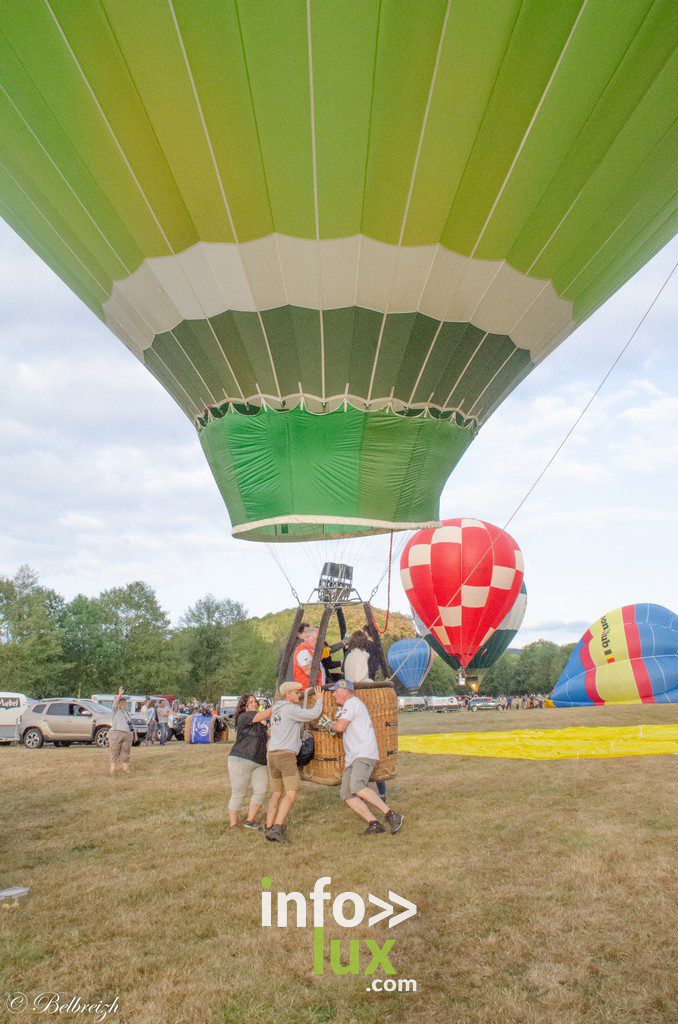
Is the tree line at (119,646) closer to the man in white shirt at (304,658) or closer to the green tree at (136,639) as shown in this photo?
the green tree at (136,639)

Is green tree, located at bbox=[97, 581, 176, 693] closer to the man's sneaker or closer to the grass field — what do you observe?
the grass field

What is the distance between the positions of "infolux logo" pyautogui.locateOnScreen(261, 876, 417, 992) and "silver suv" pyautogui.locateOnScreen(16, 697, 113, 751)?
1301 centimetres

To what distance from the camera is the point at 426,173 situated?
17.4 feet

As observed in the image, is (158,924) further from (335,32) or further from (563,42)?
(563,42)

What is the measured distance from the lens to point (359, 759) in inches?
212

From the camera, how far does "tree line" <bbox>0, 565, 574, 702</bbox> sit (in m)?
41.1

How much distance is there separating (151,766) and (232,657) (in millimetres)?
47550

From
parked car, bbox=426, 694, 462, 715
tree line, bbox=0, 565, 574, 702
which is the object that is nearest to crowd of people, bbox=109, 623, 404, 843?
tree line, bbox=0, 565, 574, 702

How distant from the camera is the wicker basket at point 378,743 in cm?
575

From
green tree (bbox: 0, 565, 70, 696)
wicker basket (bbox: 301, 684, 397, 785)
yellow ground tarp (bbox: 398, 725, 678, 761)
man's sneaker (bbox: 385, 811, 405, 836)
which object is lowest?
man's sneaker (bbox: 385, 811, 405, 836)

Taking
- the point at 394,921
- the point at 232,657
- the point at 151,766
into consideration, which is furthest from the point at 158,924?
the point at 232,657

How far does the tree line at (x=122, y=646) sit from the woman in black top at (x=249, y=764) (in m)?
29.9

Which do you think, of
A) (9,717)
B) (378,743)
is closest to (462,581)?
(9,717)

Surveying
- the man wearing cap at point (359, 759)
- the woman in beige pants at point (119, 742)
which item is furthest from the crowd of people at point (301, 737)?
the woman in beige pants at point (119, 742)
